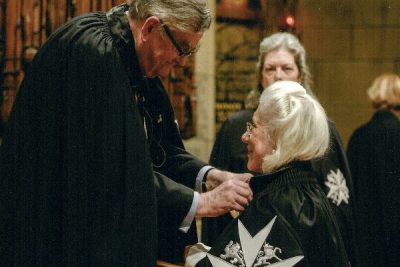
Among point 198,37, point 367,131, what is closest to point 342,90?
point 367,131

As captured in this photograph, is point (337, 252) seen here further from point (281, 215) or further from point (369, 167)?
point (369, 167)

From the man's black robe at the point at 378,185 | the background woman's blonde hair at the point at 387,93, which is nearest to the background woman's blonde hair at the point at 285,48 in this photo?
the man's black robe at the point at 378,185

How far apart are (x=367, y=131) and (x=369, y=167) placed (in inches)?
11.1

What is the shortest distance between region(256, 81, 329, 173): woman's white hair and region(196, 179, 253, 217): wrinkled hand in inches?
4.6

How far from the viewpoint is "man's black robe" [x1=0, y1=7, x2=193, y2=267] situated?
102 inches

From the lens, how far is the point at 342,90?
7.79 m

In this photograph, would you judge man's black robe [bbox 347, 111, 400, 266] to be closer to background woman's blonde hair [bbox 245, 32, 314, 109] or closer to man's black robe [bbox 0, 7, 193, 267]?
background woman's blonde hair [bbox 245, 32, 314, 109]

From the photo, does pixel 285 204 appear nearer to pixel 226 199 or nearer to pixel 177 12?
pixel 226 199

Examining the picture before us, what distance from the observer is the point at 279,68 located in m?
4.25

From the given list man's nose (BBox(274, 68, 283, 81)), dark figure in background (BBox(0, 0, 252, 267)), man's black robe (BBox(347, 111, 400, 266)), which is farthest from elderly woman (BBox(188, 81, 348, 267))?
man's black robe (BBox(347, 111, 400, 266))

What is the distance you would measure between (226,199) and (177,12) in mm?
759

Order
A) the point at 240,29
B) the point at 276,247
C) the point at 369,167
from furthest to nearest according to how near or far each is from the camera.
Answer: the point at 240,29
the point at 369,167
the point at 276,247

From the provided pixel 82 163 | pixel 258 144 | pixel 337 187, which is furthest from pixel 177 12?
pixel 337 187

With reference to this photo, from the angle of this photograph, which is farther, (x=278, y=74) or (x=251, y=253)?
(x=278, y=74)
